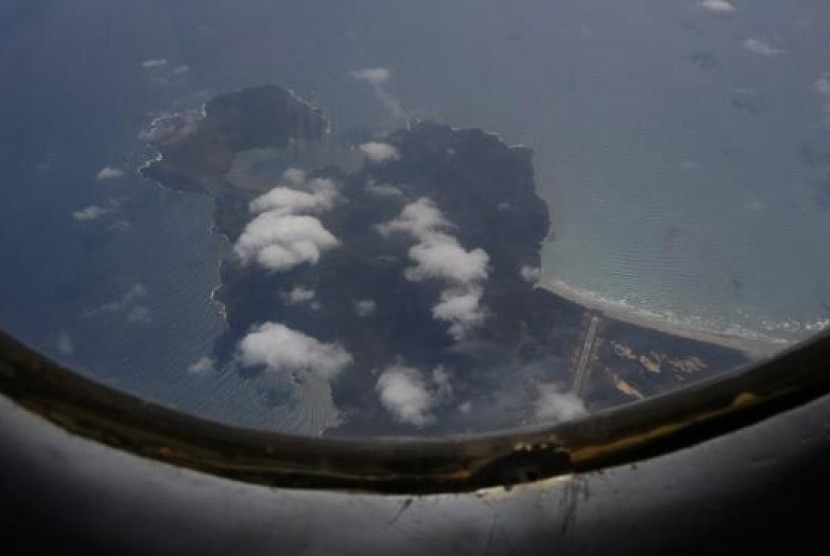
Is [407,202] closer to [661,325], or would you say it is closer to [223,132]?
[223,132]

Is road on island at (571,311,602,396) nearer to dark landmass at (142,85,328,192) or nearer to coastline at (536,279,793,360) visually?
coastline at (536,279,793,360)

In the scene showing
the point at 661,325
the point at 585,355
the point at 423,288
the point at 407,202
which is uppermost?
the point at 661,325

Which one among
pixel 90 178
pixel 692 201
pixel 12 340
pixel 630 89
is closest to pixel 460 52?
pixel 630 89

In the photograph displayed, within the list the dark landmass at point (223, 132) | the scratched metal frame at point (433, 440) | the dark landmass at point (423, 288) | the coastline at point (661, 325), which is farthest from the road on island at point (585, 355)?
the scratched metal frame at point (433, 440)

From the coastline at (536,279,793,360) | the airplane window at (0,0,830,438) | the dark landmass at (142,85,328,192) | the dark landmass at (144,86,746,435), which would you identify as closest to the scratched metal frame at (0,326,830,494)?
the airplane window at (0,0,830,438)

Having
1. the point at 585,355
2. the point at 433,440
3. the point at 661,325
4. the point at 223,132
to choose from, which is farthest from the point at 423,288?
the point at 433,440

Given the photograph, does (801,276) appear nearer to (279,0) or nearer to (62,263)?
(62,263)
